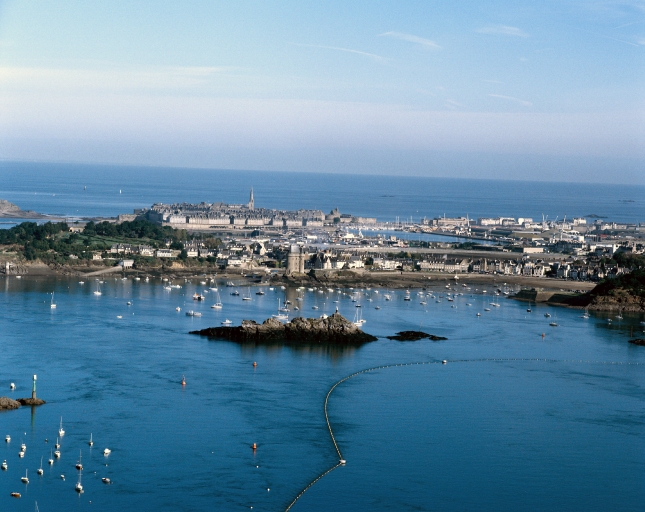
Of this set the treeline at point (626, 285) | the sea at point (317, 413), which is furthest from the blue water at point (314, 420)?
the treeline at point (626, 285)

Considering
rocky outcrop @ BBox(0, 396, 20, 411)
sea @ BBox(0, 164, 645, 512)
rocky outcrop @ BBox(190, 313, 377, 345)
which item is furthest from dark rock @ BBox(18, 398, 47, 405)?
rocky outcrop @ BBox(190, 313, 377, 345)

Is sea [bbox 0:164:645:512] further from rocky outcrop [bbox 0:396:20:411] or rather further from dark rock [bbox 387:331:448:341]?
dark rock [bbox 387:331:448:341]

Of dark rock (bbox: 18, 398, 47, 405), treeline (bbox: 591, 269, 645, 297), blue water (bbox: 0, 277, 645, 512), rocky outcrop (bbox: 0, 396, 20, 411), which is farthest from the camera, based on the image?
treeline (bbox: 591, 269, 645, 297)

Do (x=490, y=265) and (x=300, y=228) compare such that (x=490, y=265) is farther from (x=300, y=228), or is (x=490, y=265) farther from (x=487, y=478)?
(x=487, y=478)

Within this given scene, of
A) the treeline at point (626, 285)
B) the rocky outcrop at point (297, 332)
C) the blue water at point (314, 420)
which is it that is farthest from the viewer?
the treeline at point (626, 285)

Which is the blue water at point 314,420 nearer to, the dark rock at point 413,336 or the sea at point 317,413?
the sea at point 317,413

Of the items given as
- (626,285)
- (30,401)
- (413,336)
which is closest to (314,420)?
(30,401)
